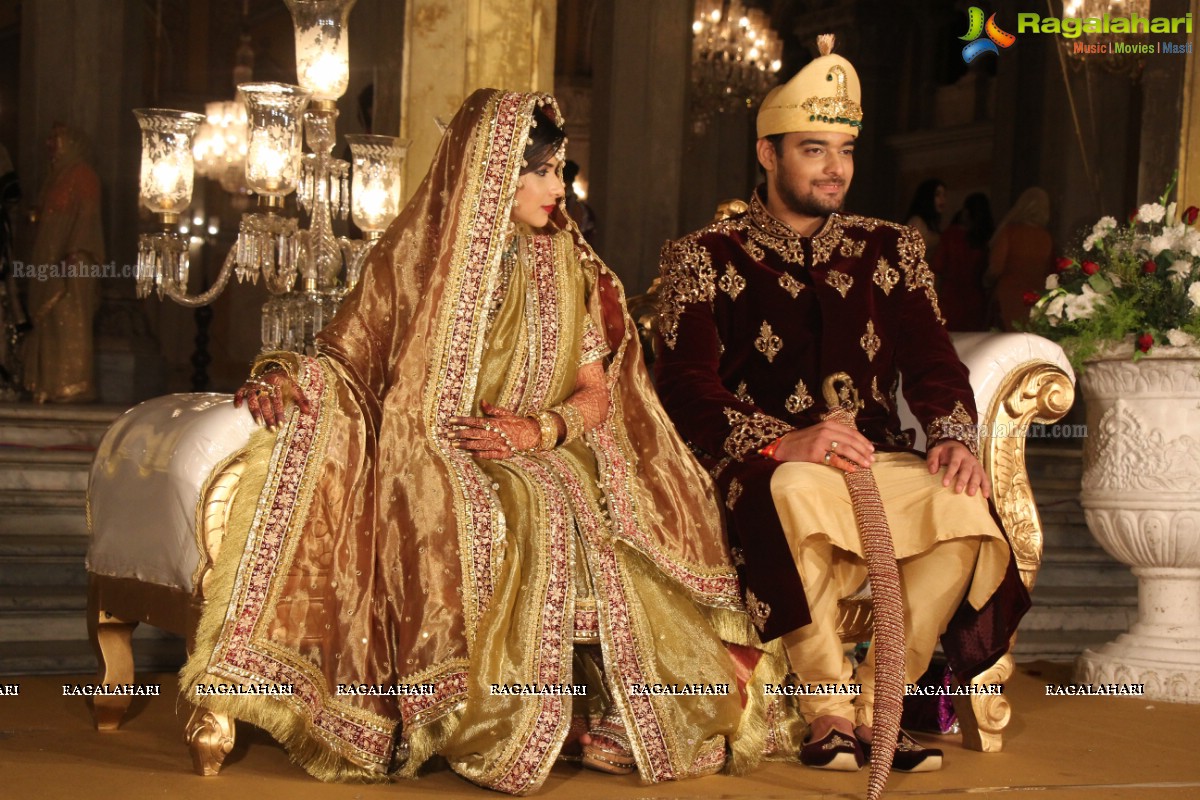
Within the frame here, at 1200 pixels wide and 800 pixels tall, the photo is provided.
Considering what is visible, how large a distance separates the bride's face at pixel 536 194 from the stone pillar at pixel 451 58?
219 cm

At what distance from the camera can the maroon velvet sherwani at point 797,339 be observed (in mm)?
3818

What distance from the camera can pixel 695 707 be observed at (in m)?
3.47

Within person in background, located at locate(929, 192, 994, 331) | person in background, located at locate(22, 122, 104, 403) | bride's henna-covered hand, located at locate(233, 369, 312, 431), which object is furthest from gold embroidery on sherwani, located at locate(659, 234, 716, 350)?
person in background, located at locate(929, 192, 994, 331)

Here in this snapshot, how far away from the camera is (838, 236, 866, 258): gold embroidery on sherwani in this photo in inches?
162

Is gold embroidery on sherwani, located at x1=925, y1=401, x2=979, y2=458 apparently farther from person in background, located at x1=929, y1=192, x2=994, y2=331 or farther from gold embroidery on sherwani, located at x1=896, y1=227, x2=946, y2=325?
person in background, located at x1=929, y1=192, x2=994, y2=331

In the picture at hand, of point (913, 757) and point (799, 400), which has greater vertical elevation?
point (799, 400)

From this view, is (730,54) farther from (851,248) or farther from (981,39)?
(851,248)

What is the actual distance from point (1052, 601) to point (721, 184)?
8.43 meters

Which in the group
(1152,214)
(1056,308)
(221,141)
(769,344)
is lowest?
(769,344)

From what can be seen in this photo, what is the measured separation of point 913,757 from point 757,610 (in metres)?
0.52

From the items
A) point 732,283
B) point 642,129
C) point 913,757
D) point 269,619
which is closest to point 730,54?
point 642,129

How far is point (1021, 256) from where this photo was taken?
10188 mm

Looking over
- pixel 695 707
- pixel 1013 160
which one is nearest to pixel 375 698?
pixel 695 707

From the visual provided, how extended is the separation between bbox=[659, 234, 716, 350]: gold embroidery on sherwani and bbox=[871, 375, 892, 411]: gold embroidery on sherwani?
48cm
